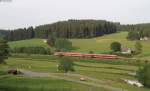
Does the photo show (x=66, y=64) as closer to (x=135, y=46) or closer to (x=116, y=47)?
(x=135, y=46)

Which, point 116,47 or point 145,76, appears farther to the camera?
point 116,47

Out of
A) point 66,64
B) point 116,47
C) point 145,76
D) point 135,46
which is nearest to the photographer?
point 145,76

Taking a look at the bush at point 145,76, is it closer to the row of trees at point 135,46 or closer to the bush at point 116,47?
the row of trees at point 135,46

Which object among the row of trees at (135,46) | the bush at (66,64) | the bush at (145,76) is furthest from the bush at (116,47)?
the bush at (145,76)

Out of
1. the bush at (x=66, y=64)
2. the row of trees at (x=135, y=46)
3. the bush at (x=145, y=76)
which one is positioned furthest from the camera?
the row of trees at (x=135, y=46)

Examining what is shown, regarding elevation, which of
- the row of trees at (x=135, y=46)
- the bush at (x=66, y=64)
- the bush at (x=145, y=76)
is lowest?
the bush at (x=145, y=76)

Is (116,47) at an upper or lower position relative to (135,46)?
lower

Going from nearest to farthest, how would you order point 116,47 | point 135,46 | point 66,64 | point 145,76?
point 145,76 < point 66,64 < point 135,46 < point 116,47

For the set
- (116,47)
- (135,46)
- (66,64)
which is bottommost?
(66,64)

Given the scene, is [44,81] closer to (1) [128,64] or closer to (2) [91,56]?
(1) [128,64]

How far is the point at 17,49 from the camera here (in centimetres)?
17262

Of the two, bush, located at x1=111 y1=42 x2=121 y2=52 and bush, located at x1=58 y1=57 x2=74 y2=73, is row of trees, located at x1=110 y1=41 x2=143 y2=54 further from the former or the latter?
bush, located at x1=58 y1=57 x2=74 y2=73

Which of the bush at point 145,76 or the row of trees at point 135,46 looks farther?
the row of trees at point 135,46

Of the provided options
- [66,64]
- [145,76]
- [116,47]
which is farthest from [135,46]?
[145,76]
